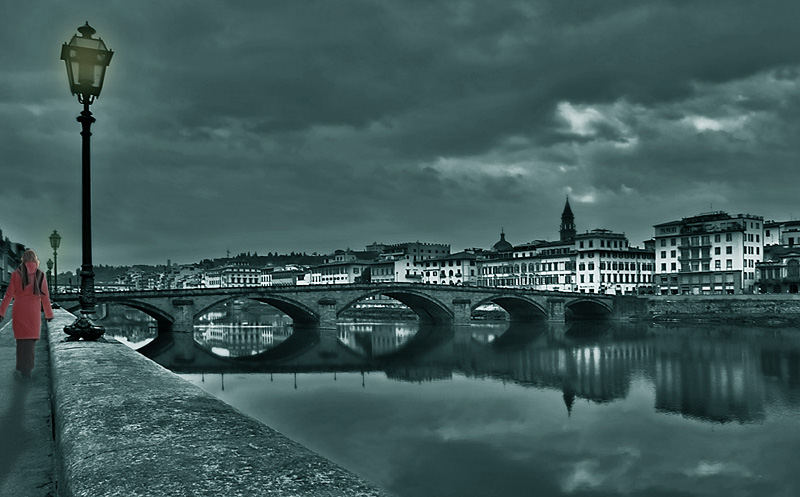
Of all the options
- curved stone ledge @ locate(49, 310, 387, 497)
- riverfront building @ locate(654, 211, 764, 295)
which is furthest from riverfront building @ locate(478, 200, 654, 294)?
curved stone ledge @ locate(49, 310, 387, 497)

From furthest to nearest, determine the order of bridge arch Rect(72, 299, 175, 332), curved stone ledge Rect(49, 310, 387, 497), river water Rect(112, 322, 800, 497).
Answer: bridge arch Rect(72, 299, 175, 332)
river water Rect(112, 322, 800, 497)
curved stone ledge Rect(49, 310, 387, 497)

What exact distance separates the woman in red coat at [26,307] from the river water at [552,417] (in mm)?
11548

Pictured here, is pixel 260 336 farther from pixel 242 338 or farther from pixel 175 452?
pixel 175 452

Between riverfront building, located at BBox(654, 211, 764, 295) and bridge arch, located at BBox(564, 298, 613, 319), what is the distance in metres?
15.0

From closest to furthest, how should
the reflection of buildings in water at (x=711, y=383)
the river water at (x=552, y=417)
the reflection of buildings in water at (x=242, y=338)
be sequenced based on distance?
1. the river water at (x=552, y=417)
2. the reflection of buildings in water at (x=711, y=383)
3. the reflection of buildings in water at (x=242, y=338)

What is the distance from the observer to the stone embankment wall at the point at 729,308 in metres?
78.2

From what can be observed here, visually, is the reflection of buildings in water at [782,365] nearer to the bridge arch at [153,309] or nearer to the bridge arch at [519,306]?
the bridge arch at [519,306]

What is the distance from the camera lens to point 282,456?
3.24m

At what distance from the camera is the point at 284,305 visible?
246ft

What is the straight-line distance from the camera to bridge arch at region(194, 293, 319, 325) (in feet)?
226

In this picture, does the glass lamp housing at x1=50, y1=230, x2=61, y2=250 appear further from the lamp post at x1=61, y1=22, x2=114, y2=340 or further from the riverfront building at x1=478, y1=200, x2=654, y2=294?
the riverfront building at x1=478, y1=200, x2=654, y2=294

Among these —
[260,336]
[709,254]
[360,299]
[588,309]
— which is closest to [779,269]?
[709,254]

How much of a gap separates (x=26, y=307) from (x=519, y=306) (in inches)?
3477

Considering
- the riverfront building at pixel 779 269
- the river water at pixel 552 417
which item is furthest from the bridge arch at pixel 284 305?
the riverfront building at pixel 779 269
